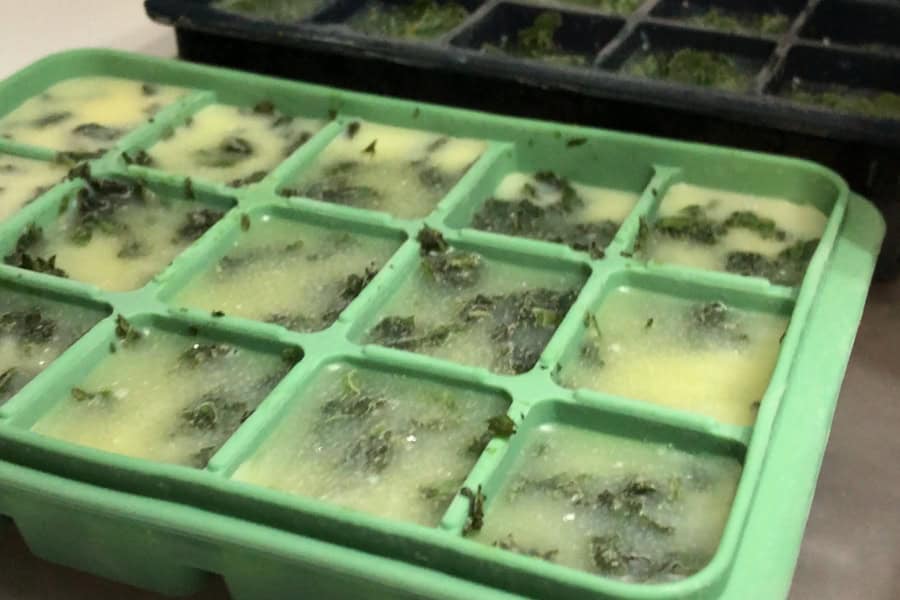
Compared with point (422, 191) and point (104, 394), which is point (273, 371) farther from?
point (422, 191)

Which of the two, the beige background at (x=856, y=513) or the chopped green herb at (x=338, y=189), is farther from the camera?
the chopped green herb at (x=338, y=189)

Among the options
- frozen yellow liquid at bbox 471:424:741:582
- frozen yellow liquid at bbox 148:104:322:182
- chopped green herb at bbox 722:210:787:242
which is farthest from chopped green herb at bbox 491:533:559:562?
frozen yellow liquid at bbox 148:104:322:182

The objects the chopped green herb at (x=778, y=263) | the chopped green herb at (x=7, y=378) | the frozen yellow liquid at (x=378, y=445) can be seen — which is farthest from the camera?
the chopped green herb at (x=778, y=263)

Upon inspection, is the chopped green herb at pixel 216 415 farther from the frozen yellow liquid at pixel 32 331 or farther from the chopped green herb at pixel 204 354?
the frozen yellow liquid at pixel 32 331

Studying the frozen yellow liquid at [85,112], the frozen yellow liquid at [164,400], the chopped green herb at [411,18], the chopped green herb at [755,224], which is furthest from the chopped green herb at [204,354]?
the chopped green herb at [411,18]

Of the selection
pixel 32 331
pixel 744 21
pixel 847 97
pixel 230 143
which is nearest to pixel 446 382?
pixel 32 331

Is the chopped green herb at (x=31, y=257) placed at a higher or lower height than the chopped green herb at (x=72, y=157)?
lower

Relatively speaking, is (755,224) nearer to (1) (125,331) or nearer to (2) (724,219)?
(2) (724,219)

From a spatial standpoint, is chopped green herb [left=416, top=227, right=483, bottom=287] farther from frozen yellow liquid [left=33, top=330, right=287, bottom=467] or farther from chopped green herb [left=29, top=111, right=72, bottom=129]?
chopped green herb [left=29, top=111, right=72, bottom=129]
